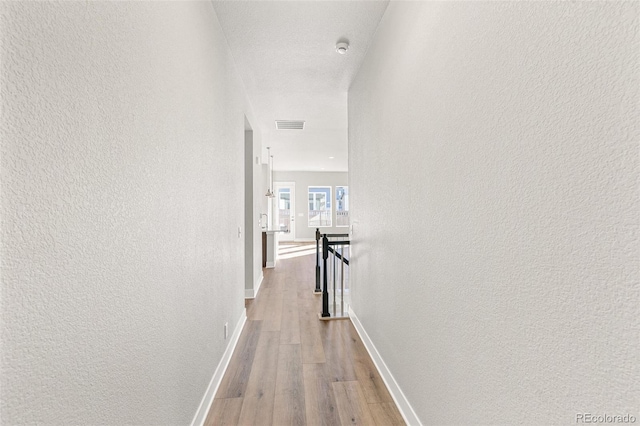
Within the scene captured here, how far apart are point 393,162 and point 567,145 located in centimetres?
121

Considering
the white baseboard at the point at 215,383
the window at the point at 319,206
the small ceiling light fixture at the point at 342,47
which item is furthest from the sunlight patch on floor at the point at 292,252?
the small ceiling light fixture at the point at 342,47

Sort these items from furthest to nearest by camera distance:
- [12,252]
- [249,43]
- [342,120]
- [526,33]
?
[342,120]
[249,43]
[526,33]
[12,252]

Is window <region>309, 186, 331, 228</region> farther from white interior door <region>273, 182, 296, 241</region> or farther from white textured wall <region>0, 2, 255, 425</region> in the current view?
white textured wall <region>0, 2, 255, 425</region>

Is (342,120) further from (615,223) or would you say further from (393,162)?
(615,223)

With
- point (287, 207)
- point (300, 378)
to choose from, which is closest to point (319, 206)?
point (287, 207)

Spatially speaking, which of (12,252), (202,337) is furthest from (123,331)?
(202,337)

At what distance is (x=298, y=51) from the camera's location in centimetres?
246

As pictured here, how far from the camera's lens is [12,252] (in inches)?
21.7

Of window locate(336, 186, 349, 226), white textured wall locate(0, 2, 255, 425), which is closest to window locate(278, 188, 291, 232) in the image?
window locate(336, 186, 349, 226)

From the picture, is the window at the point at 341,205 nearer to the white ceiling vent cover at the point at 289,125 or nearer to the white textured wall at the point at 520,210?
the white ceiling vent cover at the point at 289,125

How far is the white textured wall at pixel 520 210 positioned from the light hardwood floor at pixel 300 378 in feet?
1.26

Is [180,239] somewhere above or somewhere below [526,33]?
below

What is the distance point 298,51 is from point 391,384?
2.57 meters

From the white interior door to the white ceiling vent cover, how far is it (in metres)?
5.93
